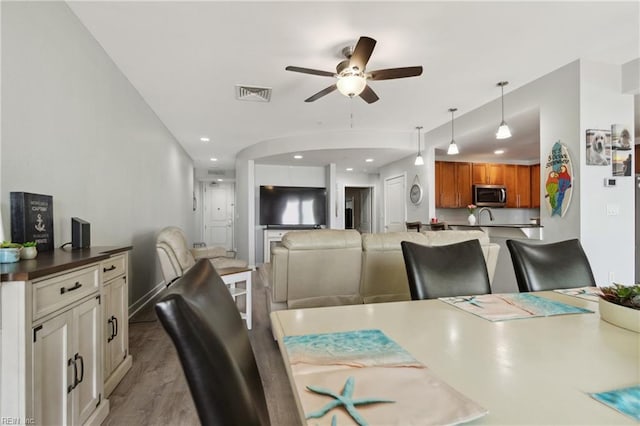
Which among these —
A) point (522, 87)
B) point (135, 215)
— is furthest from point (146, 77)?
point (522, 87)

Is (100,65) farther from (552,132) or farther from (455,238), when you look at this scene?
(552,132)

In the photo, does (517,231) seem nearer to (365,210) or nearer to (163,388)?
(163,388)

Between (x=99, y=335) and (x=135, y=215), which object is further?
(x=135, y=215)

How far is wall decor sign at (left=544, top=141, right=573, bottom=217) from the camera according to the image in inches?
113

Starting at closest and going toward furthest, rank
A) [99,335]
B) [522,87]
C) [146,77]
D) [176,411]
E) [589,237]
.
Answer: [99,335], [176,411], [589,237], [146,77], [522,87]

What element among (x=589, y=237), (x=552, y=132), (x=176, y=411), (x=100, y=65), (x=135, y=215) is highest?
(x=100, y=65)

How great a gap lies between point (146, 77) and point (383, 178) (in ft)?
17.3

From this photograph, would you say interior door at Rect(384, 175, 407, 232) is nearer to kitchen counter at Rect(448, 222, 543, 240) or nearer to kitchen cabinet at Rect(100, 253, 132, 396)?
kitchen counter at Rect(448, 222, 543, 240)

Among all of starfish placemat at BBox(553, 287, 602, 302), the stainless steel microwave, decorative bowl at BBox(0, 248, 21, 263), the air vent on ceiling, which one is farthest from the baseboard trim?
the stainless steel microwave

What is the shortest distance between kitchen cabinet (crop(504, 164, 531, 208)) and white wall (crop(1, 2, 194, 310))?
669 cm

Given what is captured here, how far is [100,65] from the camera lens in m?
2.46

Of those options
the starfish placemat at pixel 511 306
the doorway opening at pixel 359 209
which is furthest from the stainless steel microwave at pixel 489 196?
the starfish placemat at pixel 511 306

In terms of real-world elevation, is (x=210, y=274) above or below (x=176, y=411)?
above

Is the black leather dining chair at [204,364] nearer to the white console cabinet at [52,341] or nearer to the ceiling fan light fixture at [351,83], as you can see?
the white console cabinet at [52,341]
